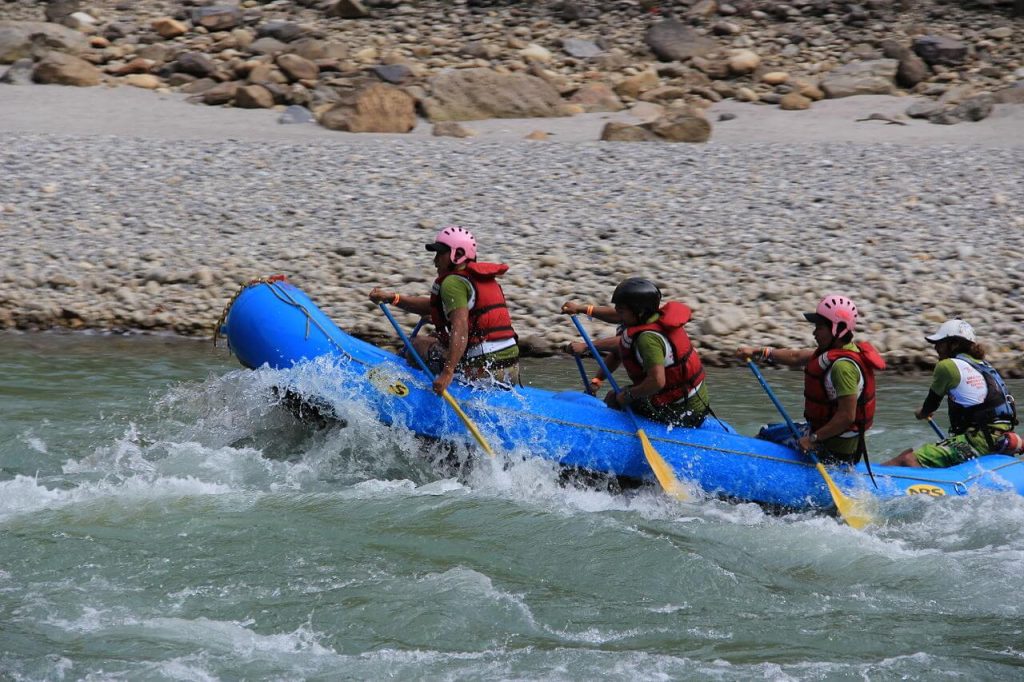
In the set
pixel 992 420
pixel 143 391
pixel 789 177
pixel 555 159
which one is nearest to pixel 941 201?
pixel 789 177

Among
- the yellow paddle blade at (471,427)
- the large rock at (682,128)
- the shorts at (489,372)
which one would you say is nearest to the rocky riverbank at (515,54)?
the large rock at (682,128)

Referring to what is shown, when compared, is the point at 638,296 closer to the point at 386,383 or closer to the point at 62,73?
the point at 386,383

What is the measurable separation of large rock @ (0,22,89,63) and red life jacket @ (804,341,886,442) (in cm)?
1574

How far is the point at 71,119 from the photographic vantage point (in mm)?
17203

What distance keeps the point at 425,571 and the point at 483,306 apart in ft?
6.20

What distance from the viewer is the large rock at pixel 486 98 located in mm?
17828

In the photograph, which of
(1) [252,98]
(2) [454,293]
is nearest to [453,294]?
(2) [454,293]

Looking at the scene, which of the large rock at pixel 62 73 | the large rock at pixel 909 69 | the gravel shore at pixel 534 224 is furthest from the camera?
the large rock at pixel 909 69

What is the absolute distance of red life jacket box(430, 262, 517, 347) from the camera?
297 inches

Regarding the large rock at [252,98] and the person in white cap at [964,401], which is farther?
the large rock at [252,98]

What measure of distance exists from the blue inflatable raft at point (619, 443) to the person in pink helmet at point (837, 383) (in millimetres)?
174

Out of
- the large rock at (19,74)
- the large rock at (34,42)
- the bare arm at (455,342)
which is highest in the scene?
the bare arm at (455,342)

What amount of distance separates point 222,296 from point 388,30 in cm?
1030

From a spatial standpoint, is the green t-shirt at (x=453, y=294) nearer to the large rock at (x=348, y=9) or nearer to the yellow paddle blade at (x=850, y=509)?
the yellow paddle blade at (x=850, y=509)
